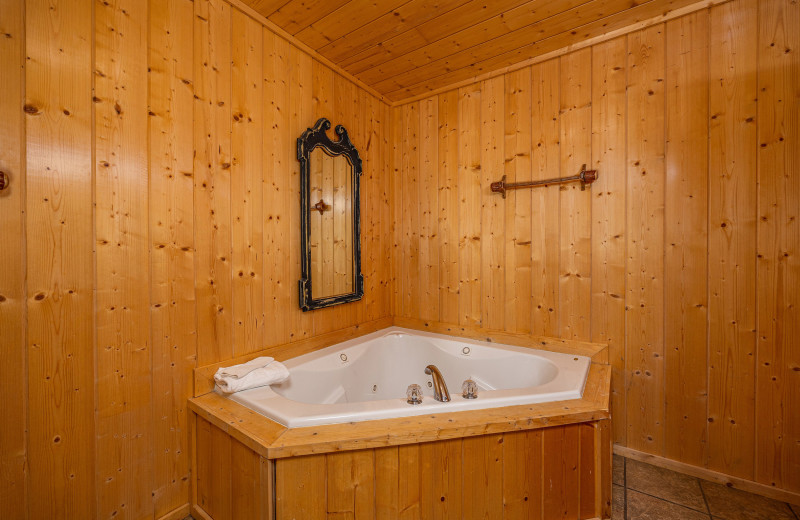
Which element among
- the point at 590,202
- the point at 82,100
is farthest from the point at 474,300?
the point at 82,100

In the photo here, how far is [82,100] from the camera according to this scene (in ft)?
4.06

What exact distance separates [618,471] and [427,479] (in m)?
1.22

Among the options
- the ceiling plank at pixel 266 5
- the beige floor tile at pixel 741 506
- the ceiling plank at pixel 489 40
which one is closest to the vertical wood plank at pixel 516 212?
the ceiling plank at pixel 489 40

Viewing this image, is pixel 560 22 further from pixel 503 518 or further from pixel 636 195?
pixel 503 518

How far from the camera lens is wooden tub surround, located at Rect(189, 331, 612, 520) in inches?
45.8

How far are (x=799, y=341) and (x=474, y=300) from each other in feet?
5.02

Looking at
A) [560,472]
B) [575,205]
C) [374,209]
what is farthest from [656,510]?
[374,209]

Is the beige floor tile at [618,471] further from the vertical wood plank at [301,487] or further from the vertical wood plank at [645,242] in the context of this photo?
the vertical wood plank at [301,487]

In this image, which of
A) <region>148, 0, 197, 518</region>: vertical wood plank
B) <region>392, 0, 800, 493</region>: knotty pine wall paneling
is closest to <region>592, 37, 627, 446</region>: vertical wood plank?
<region>392, 0, 800, 493</region>: knotty pine wall paneling

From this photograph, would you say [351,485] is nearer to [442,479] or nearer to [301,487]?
[301,487]

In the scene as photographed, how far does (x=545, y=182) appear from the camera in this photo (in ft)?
6.85

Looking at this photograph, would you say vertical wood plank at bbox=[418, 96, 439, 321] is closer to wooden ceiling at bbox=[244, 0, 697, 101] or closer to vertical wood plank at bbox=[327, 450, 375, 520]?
wooden ceiling at bbox=[244, 0, 697, 101]

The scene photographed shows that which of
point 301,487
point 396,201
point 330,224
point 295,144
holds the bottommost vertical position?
point 301,487

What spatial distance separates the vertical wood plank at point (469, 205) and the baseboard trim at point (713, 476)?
1098 millimetres
